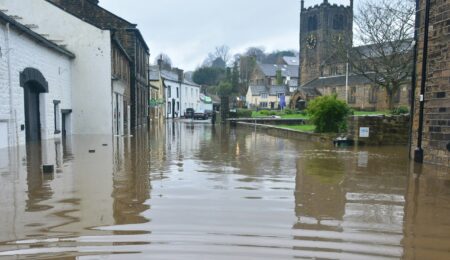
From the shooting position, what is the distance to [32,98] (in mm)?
18266

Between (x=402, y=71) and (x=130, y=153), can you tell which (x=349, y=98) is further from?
(x=130, y=153)

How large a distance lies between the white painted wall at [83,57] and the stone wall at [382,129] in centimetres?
1332

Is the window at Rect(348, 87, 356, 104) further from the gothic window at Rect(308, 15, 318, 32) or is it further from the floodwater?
the floodwater

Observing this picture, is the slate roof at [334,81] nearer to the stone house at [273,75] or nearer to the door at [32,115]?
the stone house at [273,75]

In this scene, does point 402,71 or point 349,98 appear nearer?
point 402,71

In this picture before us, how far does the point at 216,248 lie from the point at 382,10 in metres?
31.0

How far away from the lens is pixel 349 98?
65812 millimetres

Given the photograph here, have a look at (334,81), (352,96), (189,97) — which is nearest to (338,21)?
(334,81)

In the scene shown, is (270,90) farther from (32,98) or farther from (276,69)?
(32,98)

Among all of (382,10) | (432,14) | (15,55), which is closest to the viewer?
(432,14)

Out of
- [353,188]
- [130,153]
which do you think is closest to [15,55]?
[130,153]

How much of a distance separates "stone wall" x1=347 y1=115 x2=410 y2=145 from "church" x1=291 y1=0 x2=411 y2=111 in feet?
149

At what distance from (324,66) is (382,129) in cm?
Result: 5943

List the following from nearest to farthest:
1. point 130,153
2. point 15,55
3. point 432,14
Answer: point 432,14 → point 130,153 → point 15,55
